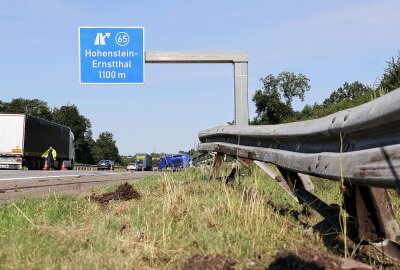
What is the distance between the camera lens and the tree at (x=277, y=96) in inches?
4264

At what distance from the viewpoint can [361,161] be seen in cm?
381

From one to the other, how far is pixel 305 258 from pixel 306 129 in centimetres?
152

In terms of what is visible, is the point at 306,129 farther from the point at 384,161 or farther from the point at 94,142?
the point at 94,142

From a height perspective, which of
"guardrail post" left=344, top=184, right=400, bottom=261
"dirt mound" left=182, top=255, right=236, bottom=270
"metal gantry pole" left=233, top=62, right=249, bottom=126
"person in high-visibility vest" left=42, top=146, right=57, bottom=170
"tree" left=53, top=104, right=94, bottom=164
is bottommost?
"dirt mound" left=182, top=255, right=236, bottom=270

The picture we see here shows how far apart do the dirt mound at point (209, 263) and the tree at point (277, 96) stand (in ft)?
330

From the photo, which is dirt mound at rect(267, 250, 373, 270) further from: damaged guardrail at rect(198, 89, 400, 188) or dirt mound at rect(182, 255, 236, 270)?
damaged guardrail at rect(198, 89, 400, 188)

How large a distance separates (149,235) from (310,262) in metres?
1.64

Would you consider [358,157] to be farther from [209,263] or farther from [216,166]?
[216,166]

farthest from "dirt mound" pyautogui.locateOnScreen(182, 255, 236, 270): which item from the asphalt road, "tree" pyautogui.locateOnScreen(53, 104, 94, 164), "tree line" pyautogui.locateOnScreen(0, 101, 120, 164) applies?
"tree" pyautogui.locateOnScreen(53, 104, 94, 164)

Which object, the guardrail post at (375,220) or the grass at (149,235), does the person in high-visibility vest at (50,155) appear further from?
the guardrail post at (375,220)

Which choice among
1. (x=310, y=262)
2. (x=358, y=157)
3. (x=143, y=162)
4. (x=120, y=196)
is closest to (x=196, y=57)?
(x=120, y=196)

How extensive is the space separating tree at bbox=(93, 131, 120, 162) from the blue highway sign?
15134cm

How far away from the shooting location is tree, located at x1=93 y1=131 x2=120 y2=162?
176 metres

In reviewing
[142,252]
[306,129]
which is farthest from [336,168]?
[142,252]
